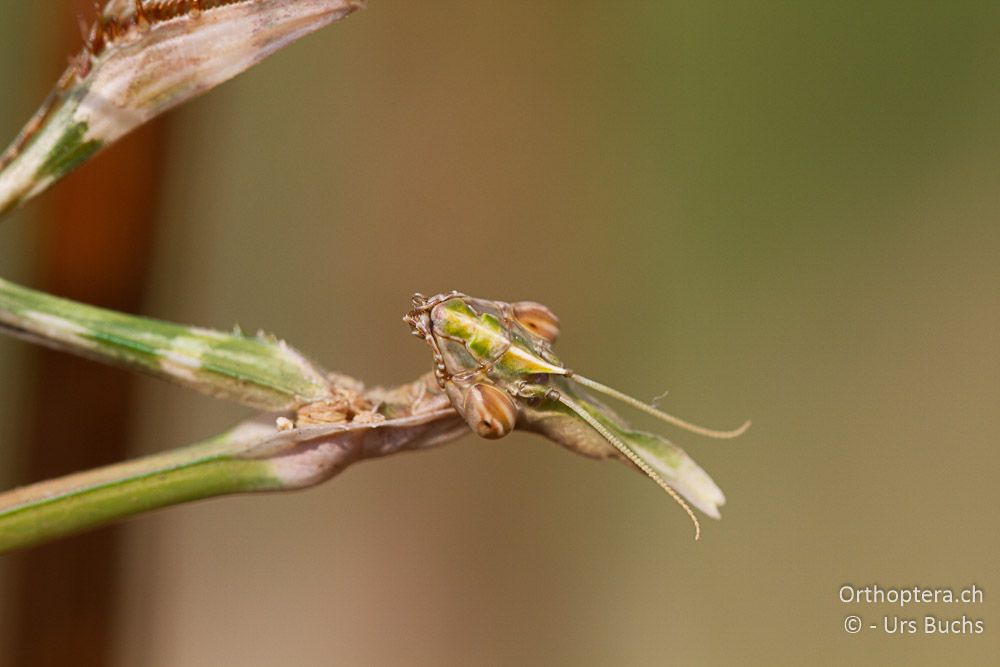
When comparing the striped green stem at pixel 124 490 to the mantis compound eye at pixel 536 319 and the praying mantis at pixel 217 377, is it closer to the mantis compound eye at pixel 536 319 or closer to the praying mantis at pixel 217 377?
the praying mantis at pixel 217 377

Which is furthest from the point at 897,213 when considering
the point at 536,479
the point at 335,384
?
the point at 335,384

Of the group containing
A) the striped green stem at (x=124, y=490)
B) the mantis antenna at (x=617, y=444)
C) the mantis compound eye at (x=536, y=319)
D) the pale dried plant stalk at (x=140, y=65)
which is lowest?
the striped green stem at (x=124, y=490)

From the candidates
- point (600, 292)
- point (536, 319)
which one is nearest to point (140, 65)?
point (536, 319)

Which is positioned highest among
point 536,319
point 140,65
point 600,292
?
point 600,292

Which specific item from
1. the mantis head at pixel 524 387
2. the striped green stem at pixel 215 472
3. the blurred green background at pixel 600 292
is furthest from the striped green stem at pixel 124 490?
the blurred green background at pixel 600 292

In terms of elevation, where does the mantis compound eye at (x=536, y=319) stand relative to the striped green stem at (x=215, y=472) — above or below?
above

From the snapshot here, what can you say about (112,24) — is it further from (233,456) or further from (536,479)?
(536,479)

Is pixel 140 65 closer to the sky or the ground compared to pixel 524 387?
closer to the sky

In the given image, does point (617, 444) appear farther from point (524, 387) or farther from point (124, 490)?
point (124, 490)
